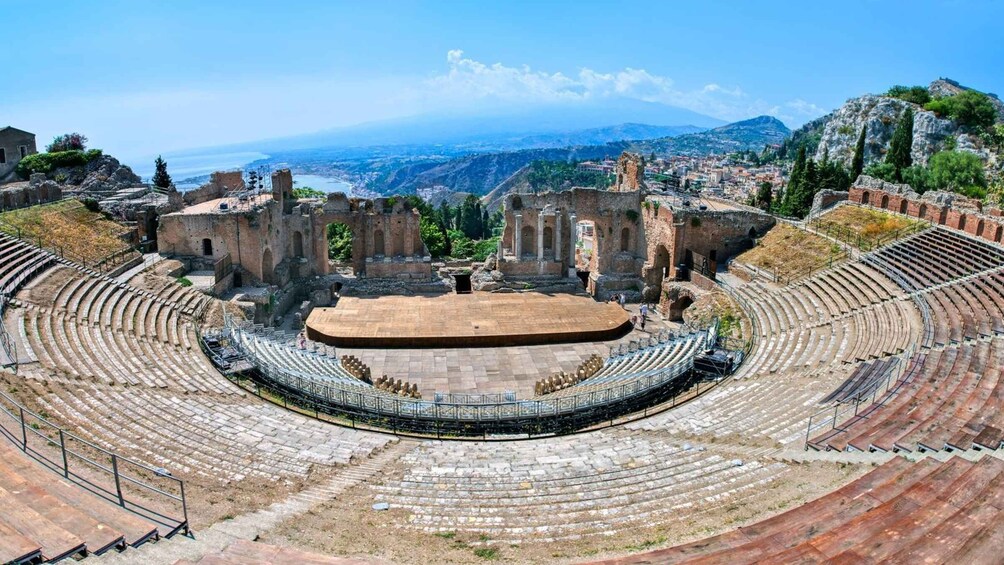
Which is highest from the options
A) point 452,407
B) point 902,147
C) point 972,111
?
point 972,111

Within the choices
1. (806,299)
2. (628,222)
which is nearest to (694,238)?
(628,222)

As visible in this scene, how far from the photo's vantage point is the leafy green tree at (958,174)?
157ft

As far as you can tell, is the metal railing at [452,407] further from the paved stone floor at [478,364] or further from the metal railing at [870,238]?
the metal railing at [870,238]

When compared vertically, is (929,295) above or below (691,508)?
above

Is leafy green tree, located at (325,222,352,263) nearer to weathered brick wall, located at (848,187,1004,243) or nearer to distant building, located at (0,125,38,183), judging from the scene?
distant building, located at (0,125,38,183)

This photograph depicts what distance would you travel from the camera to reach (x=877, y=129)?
8344cm

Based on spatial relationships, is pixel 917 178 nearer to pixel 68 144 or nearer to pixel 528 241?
pixel 528 241

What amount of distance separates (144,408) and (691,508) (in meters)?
13.9

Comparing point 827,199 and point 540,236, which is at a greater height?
point 827,199

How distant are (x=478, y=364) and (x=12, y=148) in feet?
148

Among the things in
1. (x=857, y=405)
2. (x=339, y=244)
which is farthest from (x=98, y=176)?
(x=857, y=405)

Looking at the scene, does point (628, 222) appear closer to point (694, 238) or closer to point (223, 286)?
point (694, 238)

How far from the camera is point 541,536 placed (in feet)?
39.1

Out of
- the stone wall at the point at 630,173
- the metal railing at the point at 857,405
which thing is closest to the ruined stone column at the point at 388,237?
the stone wall at the point at 630,173
